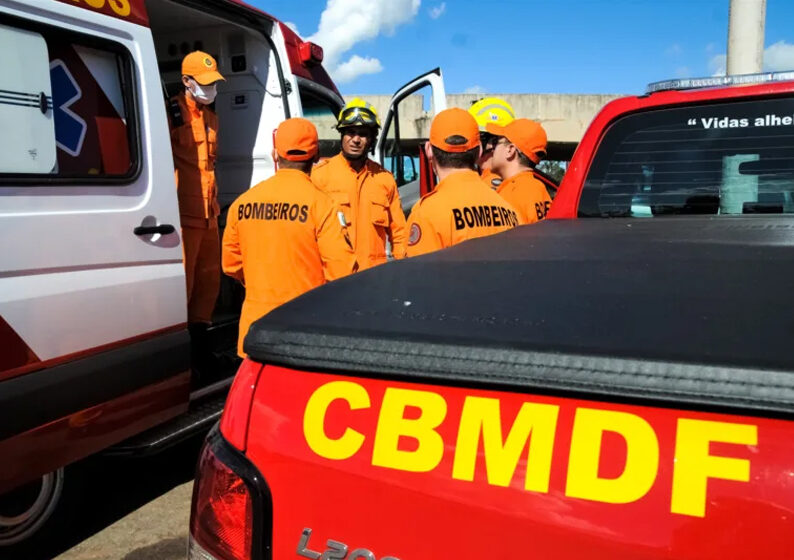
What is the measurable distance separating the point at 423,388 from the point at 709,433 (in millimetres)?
408

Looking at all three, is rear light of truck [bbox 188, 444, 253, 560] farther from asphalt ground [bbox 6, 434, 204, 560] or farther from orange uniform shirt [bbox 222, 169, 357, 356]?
orange uniform shirt [bbox 222, 169, 357, 356]

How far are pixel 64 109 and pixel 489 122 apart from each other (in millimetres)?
2723

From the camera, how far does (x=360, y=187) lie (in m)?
4.52

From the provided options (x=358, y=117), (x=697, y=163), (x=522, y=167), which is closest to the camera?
(x=697, y=163)

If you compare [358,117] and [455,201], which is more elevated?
[358,117]

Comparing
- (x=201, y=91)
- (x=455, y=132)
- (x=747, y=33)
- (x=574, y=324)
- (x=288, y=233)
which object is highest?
(x=747, y=33)

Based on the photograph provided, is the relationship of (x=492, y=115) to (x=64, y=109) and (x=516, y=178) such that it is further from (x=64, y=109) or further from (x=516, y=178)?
(x=64, y=109)

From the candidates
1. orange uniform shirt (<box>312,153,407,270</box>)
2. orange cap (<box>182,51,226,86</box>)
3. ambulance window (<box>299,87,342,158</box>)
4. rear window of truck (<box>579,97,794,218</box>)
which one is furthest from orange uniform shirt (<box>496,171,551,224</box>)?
orange cap (<box>182,51,226,86</box>)

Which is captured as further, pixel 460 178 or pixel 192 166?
pixel 192 166

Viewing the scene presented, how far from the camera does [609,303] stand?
1213 millimetres

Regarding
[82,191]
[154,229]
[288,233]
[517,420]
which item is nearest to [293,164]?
[288,233]

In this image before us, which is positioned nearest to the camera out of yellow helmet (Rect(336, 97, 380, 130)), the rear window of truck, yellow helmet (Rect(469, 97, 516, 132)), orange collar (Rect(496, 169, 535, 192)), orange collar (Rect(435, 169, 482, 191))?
the rear window of truck

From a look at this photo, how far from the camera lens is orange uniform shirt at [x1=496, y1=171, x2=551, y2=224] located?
4090mm

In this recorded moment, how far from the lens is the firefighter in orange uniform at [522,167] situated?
4.10 m
